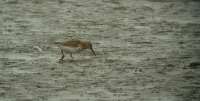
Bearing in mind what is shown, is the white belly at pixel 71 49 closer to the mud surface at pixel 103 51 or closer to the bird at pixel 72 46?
the bird at pixel 72 46

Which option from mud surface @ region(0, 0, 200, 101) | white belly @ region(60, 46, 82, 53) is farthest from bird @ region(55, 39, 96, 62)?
mud surface @ region(0, 0, 200, 101)

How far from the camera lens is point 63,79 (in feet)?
23.4

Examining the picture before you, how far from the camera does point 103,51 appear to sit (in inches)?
331

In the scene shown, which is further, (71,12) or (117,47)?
(71,12)

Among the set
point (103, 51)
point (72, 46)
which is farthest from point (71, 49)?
point (103, 51)

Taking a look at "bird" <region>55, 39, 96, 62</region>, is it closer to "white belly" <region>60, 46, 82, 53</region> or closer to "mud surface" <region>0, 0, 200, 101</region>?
"white belly" <region>60, 46, 82, 53</region>

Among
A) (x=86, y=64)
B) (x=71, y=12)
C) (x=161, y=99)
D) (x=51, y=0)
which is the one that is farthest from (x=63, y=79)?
(x=51, y=0)

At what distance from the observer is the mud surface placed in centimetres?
678

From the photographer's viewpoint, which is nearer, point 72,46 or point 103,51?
point 72,46

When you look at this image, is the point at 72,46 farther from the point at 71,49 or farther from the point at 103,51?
the point at 103,51

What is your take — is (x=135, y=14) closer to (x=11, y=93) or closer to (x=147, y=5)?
(x=147, y=5)

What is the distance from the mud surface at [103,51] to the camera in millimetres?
6781

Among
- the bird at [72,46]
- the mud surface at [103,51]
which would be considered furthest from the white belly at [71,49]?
the mud surface at [103,51]

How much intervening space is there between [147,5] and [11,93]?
5554 millimetres
